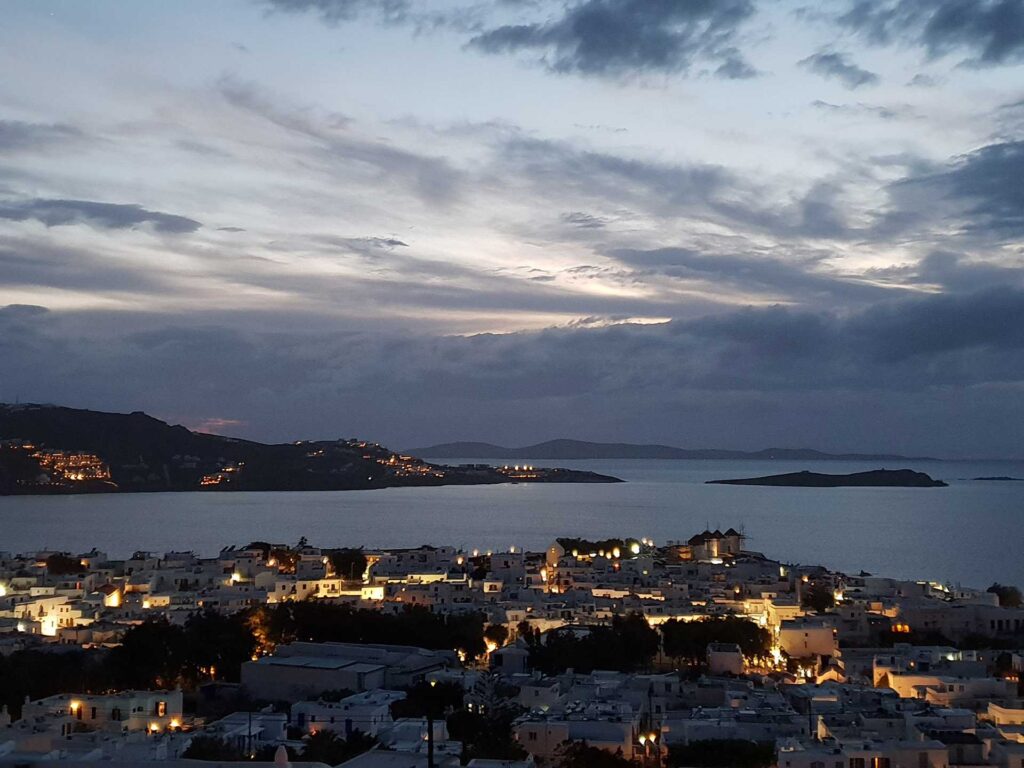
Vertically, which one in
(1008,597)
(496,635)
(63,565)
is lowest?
(496,635)

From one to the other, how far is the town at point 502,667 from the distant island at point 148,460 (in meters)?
56.6

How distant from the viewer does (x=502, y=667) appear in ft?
49.4

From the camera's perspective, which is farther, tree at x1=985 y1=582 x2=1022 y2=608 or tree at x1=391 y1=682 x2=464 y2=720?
tree at x1=985 y1=582 x2=1022 y2=608

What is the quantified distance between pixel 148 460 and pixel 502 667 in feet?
248

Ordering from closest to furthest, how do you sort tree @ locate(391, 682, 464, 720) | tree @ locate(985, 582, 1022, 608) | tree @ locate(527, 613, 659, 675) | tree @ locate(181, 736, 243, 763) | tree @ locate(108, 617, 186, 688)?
tree @ locate(181, 736, 243, 763), tree @ locate(391, 682, 464, 720), tree @ locate(108, 617, 186, 688), tree @ locate(527, 613, 659, 675), tree @ locate(985, 582, 1022, 608)

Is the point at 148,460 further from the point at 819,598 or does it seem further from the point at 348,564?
the point at 819,598

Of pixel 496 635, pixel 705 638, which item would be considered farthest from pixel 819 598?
pixel 496 635

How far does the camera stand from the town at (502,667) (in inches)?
378

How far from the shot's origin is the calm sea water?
Answer: 3819 cm

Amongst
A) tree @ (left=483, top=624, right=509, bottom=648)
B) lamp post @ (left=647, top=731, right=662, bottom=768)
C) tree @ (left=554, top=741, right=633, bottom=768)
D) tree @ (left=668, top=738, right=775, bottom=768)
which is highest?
tree @ (left=668, top=738, right=775, bottom=768)

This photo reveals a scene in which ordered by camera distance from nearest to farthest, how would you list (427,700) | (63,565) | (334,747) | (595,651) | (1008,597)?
(334,747) → (427,700) → (595,651) → (1008,597) → (63,565)

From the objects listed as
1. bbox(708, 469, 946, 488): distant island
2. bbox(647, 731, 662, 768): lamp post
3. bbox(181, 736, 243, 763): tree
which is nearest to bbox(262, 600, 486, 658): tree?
bbox(647, 731, 662, 768): lamp post

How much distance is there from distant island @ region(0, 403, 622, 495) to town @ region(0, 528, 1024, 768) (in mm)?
56580

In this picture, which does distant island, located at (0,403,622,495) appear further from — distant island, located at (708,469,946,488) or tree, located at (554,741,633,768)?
tree, located at (554,741,633,768)
